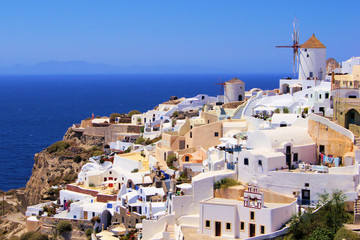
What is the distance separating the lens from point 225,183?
99.7 ft

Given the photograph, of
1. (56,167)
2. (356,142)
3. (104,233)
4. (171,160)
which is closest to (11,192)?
(56,167)

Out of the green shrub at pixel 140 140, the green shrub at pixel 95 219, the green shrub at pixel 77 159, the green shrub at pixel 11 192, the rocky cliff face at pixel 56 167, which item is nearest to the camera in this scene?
the green shrub at pixel 95 219

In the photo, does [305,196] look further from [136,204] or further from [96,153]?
[96,153]

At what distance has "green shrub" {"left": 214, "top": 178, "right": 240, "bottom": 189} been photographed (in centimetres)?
3016

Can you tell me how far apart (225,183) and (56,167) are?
26724mm

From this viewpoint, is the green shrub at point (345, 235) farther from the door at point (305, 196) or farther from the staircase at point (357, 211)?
the door at point (305, 196)

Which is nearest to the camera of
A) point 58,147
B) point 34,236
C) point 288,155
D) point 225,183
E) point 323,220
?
point 323,220

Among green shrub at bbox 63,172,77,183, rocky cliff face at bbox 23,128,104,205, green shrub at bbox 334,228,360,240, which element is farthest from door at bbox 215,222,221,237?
green shrub at bbox 63,172,77,183

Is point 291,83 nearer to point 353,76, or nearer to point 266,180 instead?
point 353,76

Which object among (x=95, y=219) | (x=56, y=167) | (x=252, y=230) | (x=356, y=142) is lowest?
(x=95, y=219)

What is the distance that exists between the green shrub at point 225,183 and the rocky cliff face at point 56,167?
20653mm

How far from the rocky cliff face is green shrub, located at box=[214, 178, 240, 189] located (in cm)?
2065

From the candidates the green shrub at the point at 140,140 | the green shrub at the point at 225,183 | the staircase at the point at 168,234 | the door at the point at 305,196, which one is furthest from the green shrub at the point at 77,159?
the door at the point at 305,196

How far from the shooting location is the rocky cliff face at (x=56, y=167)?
50.1 m
